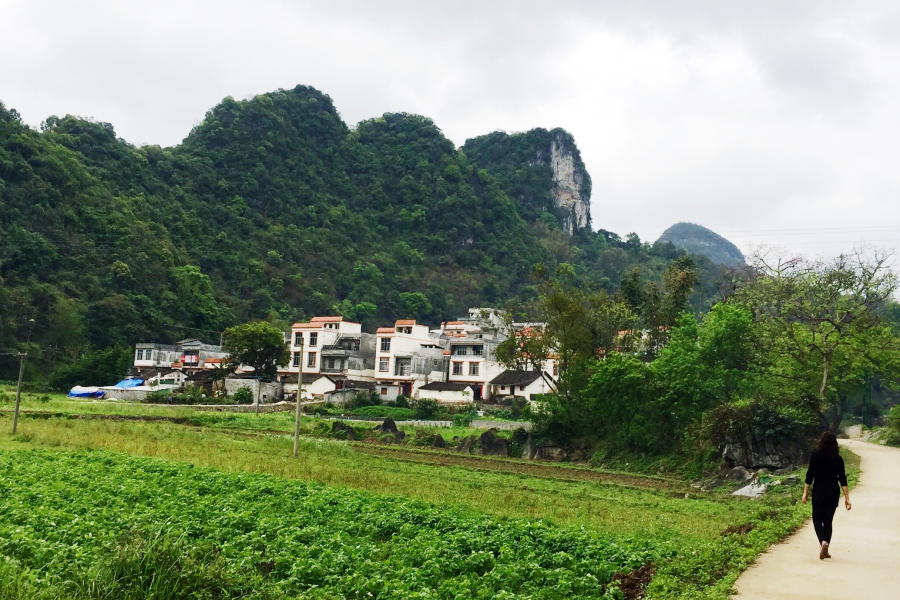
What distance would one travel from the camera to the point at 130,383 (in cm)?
5959

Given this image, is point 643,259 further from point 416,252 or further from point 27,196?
point 27,196

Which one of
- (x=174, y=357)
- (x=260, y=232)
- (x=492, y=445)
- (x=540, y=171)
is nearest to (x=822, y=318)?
(x=492, y=445)

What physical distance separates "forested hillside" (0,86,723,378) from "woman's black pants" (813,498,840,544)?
41030 millimetres

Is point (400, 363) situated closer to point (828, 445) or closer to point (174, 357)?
point (174, 357)

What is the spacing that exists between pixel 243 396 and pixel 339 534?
151 feet

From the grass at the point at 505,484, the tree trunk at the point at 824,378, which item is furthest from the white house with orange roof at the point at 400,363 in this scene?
the tree trunk at the point at 824,378

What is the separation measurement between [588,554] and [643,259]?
4732 inches

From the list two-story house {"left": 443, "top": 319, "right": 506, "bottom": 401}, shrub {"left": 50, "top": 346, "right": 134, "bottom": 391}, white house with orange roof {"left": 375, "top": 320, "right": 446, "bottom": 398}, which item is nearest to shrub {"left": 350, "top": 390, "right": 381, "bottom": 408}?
white house with orange roof {"left": 375, "top": 320, "right": 446, "bottom": 398}

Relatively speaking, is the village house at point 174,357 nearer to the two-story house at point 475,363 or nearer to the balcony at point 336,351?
the balcony at point 336,351

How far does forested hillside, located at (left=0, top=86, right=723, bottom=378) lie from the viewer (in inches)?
2562

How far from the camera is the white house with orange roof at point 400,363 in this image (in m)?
65.1

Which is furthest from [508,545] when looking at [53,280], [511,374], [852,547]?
[53,280]

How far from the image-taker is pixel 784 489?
62.8 ft

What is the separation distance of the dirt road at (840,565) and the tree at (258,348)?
50.5 metres
